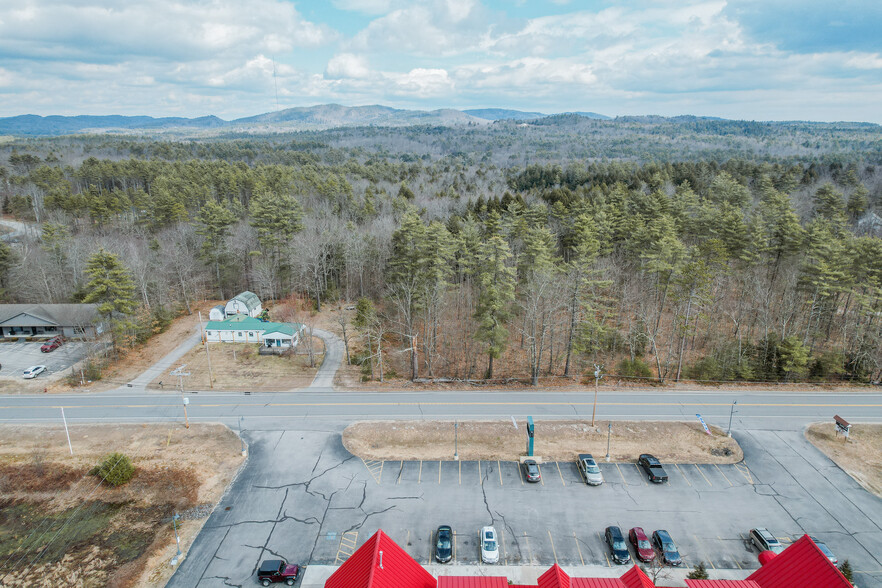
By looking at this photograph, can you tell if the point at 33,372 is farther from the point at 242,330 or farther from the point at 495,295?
the point at 495,295

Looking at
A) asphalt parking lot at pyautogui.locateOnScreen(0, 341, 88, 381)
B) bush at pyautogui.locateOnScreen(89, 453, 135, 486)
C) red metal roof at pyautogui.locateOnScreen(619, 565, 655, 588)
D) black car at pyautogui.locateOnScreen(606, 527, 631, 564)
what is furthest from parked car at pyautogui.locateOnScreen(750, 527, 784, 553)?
asphalt parking lot at pyautogui.locateOnScreen(0, 341, 88, 381)

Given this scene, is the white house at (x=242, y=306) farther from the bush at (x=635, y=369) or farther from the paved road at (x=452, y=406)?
the bush at (x=635, y=369)

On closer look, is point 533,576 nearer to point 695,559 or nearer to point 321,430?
Result: point 695,559

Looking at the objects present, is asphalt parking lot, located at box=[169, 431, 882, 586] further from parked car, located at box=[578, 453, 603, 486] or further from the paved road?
the paved road

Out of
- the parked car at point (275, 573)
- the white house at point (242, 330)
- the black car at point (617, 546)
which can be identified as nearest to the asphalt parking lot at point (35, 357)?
the white house at point (242, 330)

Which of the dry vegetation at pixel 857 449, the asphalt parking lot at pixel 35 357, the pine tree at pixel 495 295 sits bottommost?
the asphalt parking lot at pixel 35 357

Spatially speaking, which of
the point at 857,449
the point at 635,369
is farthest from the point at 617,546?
the point at 635,369
